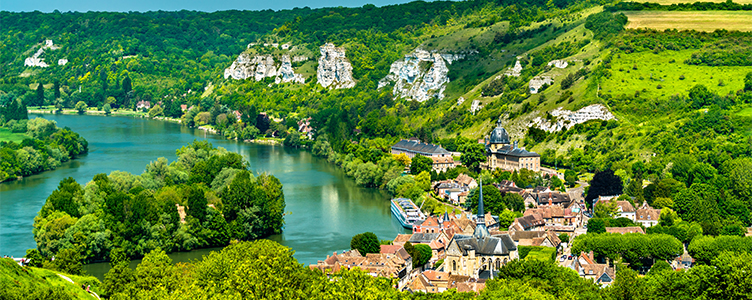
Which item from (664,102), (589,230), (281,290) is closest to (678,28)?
(664,102)

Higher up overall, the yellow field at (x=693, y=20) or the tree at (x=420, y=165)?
the yellow field at (x=693, y=20)

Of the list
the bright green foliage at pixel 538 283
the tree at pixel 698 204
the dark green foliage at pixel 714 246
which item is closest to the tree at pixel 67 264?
the bright green foliage at pixel 538 283

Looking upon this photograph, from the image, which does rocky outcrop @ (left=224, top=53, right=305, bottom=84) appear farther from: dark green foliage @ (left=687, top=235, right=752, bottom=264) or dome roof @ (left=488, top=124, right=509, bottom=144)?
dark green foliage @ (left=687, top=235, right=752, bottom=264)

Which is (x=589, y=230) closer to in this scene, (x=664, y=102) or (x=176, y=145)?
(x=664, y=102)

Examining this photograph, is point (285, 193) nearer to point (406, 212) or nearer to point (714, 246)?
point (406, 212)

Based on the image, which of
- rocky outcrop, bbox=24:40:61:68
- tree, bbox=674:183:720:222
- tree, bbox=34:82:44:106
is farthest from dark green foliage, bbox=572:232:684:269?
rocky outcrop, bbox=24:40:61:68

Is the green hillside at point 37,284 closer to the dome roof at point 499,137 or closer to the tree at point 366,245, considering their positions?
the tree at point 366,245

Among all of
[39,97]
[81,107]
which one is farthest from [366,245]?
[39,97]
